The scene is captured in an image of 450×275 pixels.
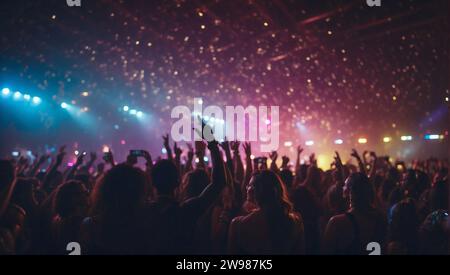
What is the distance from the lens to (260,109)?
2330cm

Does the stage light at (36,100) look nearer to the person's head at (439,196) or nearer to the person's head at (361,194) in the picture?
the person's head at (361,194)

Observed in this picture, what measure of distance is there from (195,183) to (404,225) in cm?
169

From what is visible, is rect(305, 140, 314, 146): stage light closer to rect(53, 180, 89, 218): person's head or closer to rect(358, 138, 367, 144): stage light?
rect(358, 138, 367, 144): stage light

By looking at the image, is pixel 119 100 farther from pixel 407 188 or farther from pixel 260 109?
pixel 407 188

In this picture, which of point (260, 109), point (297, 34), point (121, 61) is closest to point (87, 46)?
point (121, 61)

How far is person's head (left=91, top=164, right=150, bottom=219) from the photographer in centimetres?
201

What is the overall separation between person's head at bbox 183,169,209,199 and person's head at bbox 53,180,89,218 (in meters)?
0.82

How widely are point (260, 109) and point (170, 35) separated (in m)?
14.6

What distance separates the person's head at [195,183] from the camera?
2768 mm

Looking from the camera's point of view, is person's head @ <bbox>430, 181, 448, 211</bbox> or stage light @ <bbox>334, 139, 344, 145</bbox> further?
stage light @ <bbox>334, 139, 344, 145</bbox>

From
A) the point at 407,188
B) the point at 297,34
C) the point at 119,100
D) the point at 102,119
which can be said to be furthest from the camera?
the point at 102,119

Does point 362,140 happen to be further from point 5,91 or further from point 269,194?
point 269,194

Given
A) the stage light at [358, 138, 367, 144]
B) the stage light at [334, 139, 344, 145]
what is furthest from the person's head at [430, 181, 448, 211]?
the stage light at [334, 139, 344, 145]
